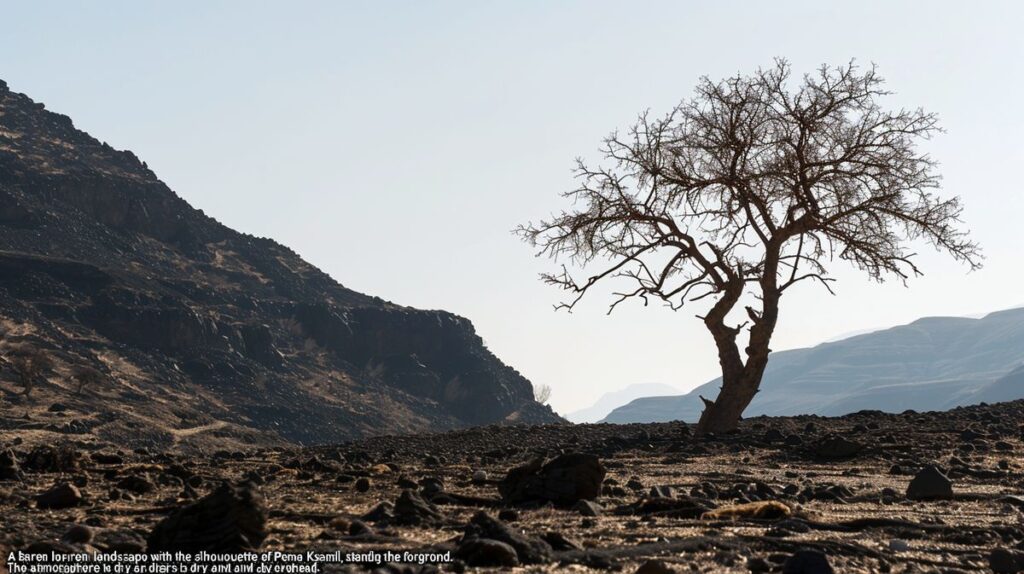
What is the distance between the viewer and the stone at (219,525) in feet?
24.1

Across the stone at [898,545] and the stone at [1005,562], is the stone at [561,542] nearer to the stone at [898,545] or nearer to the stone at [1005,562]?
the stone at [898,545]

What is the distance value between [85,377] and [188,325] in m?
29.3

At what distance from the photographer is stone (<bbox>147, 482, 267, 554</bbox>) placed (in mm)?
7352

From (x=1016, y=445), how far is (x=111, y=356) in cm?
9352

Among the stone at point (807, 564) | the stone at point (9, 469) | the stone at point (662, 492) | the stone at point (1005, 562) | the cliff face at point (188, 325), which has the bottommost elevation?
the stone at point (1005, 562)

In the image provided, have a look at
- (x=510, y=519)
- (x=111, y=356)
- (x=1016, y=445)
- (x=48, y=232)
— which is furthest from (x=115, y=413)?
(x=510, y=519)

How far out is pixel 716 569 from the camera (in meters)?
7.35

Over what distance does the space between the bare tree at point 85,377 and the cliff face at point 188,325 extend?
708 millimetres

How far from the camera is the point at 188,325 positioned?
4459 inches

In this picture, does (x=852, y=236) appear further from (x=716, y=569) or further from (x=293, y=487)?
(x=716, y=569)

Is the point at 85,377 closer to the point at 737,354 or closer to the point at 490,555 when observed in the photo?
the point at 737,354

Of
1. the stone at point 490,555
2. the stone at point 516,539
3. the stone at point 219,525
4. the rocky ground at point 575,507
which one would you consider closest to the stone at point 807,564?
the rocky ground at point 575,507

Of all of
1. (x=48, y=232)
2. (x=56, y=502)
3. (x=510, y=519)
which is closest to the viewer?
(x=510, y=519)

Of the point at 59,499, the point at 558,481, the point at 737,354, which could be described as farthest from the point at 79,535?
the point at 737,354
